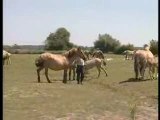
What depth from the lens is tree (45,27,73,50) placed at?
9400 centimetres

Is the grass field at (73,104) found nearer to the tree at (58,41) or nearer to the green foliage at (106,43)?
the tree at (58,41)

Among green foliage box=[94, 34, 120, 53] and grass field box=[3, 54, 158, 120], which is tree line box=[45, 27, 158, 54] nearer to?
green foliage box=[94, 34, 120, 53]

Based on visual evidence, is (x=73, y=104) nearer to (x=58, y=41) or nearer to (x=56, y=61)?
(x=56, y=61)

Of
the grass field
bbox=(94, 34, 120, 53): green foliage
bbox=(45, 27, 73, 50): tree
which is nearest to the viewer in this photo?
the grass field

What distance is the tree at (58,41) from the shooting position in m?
94.0

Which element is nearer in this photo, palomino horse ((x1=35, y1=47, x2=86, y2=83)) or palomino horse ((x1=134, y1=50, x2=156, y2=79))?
palomino horse ((x1=35, y1=47, x2=86, y2=83))

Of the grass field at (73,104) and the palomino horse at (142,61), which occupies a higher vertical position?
the palomino horse at (142,61)

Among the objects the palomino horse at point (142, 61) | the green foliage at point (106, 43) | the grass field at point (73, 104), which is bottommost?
the grass field at point (73, 104)

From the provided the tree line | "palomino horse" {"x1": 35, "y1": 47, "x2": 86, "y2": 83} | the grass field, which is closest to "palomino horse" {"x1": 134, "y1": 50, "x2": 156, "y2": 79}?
Answer: "palomino horse" {"x1": 35, "y1": 47, "x2": 86, "y2": 83}

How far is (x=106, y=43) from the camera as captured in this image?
101125mm

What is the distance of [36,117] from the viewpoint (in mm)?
10508

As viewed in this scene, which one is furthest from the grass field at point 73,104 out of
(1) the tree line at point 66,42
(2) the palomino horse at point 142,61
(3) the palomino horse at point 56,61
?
(1) the tree line at point 66,42

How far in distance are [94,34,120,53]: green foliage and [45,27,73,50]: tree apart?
8452mm

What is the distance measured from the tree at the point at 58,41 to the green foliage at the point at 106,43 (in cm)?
845
